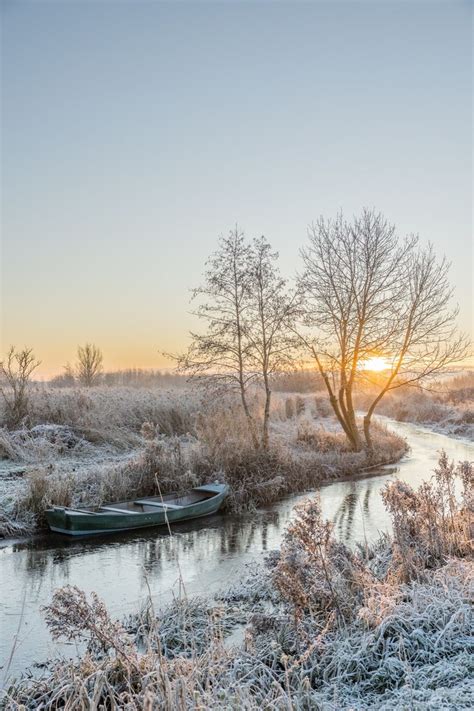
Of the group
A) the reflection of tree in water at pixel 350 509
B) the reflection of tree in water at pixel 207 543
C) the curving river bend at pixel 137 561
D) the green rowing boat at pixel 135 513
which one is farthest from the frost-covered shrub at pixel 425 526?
the green rowing boat at pixel 135 513

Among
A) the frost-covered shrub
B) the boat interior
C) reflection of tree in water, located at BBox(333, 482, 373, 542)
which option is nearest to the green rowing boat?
the boat interior

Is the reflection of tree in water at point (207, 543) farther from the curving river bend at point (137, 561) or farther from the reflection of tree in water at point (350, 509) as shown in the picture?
the reflection of tree in water at point (350, 509)

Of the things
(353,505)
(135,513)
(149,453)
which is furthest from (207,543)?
(353,505)

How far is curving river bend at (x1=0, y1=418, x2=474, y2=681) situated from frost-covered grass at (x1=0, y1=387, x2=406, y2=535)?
3.61ft

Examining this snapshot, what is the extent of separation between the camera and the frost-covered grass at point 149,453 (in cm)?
1270

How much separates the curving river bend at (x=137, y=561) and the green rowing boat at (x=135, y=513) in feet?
0.72

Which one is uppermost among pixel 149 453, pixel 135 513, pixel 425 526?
pixel 149 453

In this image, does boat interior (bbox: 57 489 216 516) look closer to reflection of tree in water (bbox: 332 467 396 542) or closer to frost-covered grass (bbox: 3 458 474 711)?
reflection of tree in water (bbox: 332 467 396 542)

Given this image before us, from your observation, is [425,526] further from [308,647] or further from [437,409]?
[437,409]

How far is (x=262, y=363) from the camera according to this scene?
57.4ft

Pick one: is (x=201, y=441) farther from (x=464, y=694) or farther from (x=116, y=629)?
(x=464, y=694)

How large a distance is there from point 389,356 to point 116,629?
54.8 feet

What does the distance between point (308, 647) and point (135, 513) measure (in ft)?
22.1

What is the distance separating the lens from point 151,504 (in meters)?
12.0
